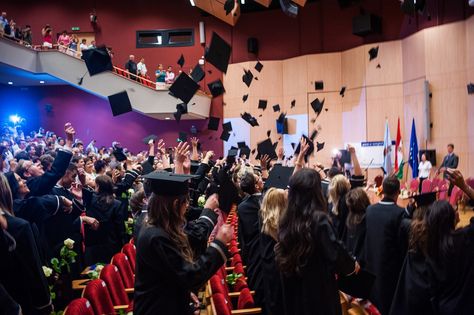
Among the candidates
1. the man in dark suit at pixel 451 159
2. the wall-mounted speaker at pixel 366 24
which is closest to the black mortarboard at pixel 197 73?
the man in dark suit at pixel 451 159

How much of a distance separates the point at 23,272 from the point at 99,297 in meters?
0.69

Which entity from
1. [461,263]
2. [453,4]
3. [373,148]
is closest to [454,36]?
[453,4]

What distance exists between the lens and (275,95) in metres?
19.5

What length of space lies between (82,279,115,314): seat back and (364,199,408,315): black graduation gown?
2297mm

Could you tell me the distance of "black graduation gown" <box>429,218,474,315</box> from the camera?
302cm

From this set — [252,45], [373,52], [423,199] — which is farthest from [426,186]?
[252,45]

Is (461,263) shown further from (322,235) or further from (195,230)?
(195,230)

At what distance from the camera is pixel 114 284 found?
3779mm

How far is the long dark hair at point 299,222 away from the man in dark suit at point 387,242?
1.65 metres

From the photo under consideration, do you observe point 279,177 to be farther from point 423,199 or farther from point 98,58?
point 98,58

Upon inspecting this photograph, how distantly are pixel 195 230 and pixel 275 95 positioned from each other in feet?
56.2

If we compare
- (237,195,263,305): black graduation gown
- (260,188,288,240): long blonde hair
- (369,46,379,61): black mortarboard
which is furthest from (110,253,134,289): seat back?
(369,46,379,61): black mortarboard

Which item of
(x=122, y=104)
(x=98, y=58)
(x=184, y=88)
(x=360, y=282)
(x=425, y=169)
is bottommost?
(x=425, y=169)

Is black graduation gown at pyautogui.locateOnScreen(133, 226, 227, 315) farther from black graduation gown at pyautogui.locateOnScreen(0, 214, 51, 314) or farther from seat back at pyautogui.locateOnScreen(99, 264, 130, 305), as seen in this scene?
seat back at pyautogui.locateOnScreen(99, 264, 130, 305)
